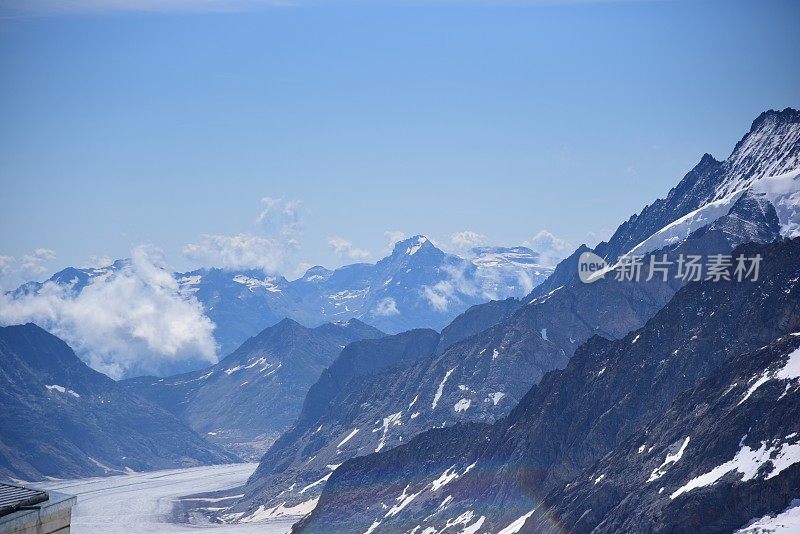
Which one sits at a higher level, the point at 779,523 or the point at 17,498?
the point at 17,498

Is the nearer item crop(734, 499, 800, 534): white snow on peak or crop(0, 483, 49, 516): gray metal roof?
crop(0, 483, 49, 516): gray metal roof

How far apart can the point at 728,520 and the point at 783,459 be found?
13.2m

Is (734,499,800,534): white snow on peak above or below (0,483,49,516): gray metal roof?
below

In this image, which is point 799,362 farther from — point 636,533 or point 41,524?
point 41,524

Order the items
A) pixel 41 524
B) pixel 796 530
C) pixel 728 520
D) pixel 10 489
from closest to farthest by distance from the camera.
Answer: pixel 41 524 → pixel 10 489 → pixel 796 530 → pixel 728 520

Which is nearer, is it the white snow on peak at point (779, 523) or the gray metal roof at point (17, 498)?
the gray metal roof at point (17, 498)

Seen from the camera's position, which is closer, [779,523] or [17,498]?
[17,498]

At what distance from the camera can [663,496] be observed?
197 m

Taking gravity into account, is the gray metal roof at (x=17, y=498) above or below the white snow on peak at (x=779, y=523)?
above

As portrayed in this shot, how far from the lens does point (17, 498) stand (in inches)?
1323

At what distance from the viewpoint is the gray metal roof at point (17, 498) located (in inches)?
1268

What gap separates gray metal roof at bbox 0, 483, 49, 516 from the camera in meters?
32.2

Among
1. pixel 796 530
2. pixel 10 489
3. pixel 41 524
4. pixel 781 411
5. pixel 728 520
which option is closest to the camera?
pixel 41 524

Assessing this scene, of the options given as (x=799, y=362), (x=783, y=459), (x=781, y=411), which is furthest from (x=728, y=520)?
(x=799, y=362)
